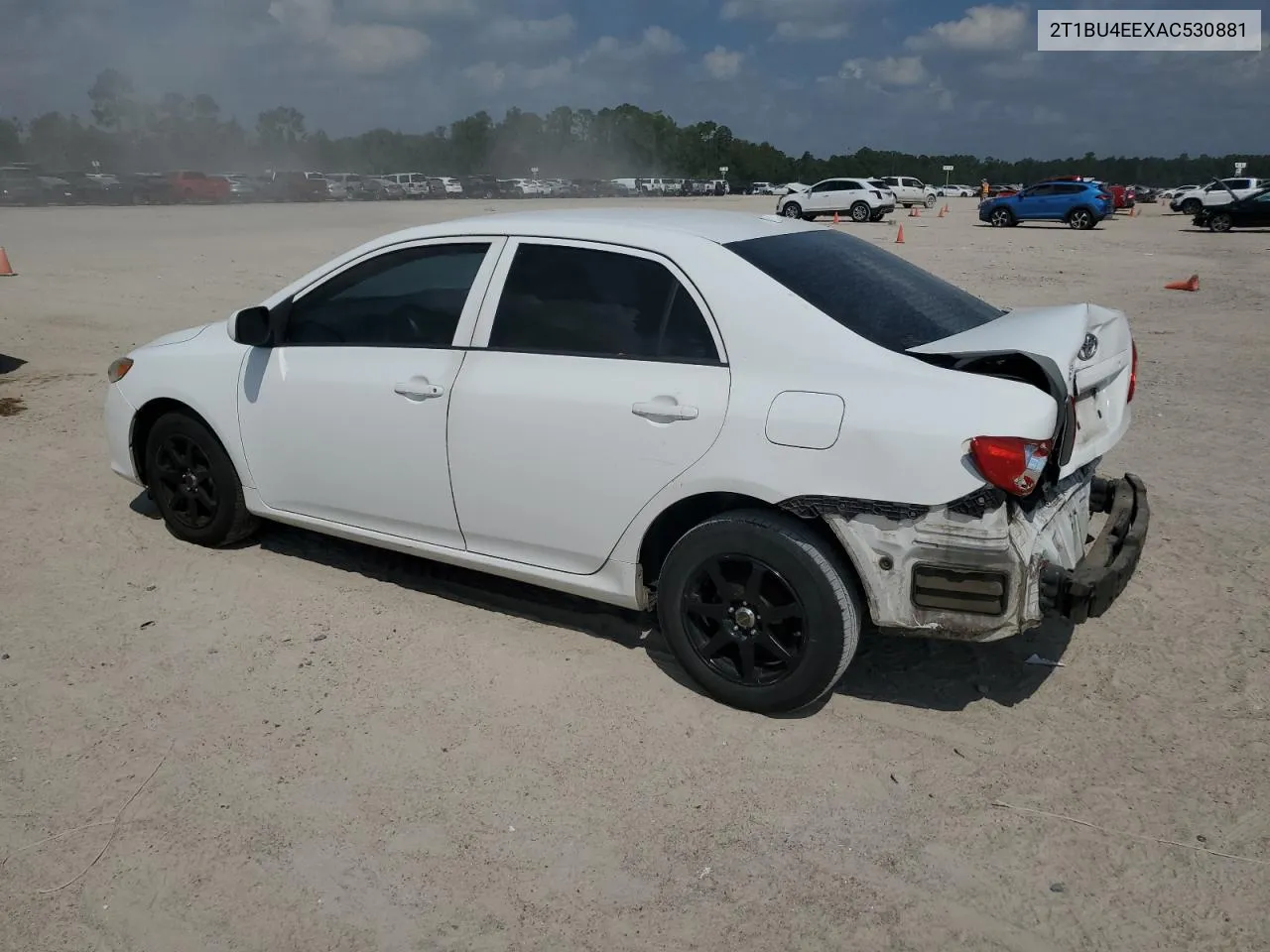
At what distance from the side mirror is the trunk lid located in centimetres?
285

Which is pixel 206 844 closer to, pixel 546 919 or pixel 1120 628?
pixel 546 919

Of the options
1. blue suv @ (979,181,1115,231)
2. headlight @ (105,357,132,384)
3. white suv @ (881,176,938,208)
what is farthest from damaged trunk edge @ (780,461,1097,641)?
white suv @ (881,176,938,208)

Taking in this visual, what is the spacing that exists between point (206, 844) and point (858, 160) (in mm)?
125654

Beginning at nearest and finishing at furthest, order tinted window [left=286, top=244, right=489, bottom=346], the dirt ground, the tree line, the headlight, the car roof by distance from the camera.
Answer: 1. the dirt ground
2. the car roof
3. tinted window [left=286, top=244, right=489, bottom=346]
4. the headlight
5. the tree line

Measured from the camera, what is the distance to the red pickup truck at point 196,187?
169 ft

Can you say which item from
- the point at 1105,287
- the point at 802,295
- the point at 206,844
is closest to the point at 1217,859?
the point at 802,295

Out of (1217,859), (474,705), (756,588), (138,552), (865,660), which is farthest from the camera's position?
(138,552)

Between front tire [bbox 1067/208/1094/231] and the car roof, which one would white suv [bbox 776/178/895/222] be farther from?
the car roof

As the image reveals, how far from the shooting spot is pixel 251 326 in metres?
4.59

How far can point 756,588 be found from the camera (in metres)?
3.54

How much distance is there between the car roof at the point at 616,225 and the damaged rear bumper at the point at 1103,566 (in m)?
1.65

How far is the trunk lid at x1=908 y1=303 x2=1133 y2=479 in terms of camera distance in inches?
129

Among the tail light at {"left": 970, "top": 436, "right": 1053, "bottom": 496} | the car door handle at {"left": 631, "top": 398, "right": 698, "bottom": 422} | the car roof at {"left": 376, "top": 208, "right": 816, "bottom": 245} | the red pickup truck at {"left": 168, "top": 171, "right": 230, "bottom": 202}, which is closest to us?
the tail light at {"left": 970, "top": 436, "right": 1053, "bottom": 496}

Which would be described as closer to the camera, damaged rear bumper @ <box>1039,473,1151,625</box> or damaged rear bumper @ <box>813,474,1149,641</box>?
damaged rear bumper @ <box>813,474,1149,641</box>
